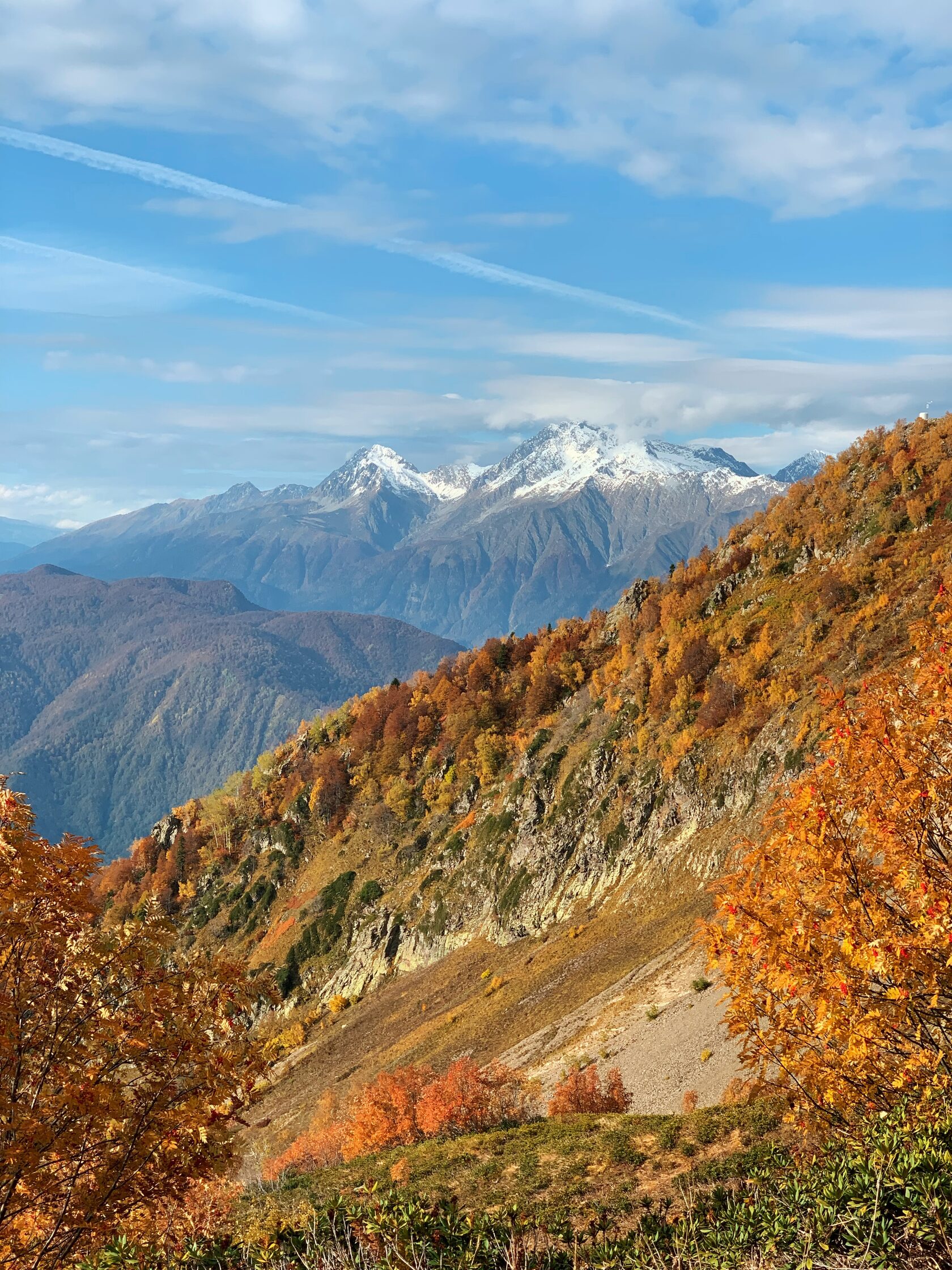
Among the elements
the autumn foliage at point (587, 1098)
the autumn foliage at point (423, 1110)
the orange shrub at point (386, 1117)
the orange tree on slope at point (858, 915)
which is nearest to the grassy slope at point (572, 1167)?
the orange tree on slope at point (858, 915)

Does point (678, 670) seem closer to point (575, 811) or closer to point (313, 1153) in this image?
point (575, 811)

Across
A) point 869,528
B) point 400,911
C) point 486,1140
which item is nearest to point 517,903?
point 400,911

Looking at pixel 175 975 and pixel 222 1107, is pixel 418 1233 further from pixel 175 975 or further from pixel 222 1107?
pixel 175 975

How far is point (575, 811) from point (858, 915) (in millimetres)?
80683

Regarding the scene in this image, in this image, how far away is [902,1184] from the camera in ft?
40.2

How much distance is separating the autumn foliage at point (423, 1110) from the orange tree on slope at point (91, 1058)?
84.4ft

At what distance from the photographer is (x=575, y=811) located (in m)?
93.1

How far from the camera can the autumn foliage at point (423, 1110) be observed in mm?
37062

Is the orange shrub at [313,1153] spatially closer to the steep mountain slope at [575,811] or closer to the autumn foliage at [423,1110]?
the autumn foliage at [423,1110]

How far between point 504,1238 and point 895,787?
35.7 ft

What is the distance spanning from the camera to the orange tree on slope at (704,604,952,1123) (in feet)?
44.4

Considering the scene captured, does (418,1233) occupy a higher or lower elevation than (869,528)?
lower

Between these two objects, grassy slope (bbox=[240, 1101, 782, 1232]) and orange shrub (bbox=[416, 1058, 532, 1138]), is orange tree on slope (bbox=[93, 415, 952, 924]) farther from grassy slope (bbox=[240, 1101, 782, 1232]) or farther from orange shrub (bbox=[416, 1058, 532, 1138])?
grassy slope (bbox=[240, 1101, 782, 1232])

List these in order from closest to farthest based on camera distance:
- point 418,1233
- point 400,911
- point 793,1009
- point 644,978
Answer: point 418,1233 < point 793,1009 < point 644,978 < point 400,911
